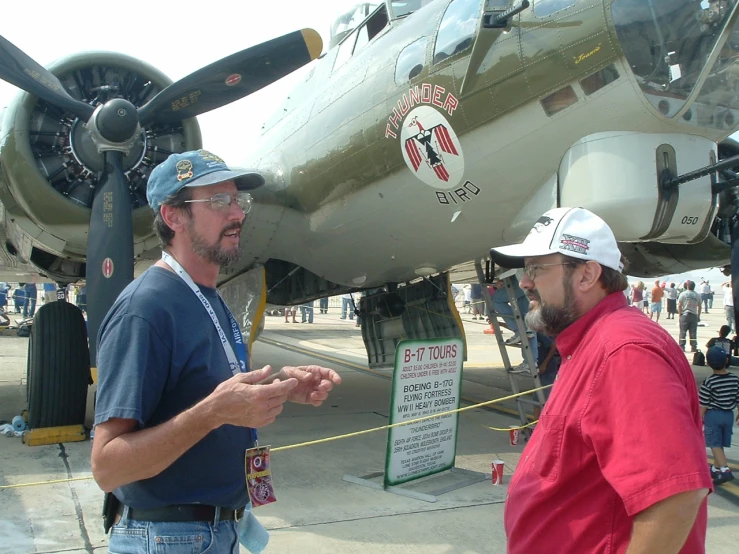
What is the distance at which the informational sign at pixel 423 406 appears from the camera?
Answer: 4.94 meters

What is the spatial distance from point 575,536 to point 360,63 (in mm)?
5477

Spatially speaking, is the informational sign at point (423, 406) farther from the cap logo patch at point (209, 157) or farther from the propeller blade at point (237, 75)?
the propeller blade at point (237, 75)

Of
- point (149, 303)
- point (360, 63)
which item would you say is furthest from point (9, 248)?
point (149, 303)

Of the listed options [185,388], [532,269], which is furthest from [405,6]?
[185,388]

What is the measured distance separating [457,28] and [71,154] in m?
3.99

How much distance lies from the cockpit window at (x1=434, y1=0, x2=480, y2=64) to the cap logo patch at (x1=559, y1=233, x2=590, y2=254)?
11.0ft

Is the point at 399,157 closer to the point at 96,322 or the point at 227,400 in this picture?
the point at 96,322

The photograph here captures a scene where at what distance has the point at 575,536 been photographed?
1.60 metres

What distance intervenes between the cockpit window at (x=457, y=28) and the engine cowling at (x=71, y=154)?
327 cm

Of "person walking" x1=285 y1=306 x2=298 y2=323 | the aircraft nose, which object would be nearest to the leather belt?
the aircraft nose

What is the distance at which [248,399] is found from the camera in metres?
1.51

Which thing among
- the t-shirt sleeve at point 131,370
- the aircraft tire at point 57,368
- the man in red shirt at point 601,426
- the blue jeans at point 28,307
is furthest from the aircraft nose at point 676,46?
the blue jeans at point 28,307

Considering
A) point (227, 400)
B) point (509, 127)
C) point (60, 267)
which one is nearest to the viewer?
point (227, 400)

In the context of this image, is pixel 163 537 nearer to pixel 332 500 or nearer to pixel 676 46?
pixel 332 500
